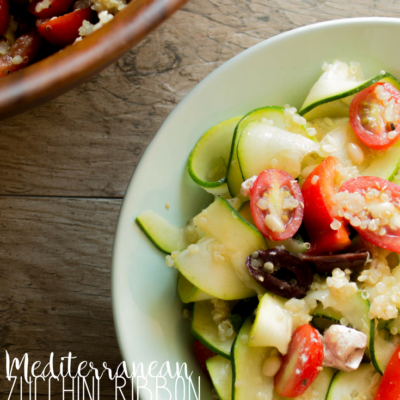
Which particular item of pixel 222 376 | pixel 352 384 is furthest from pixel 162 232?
pixel 352 384

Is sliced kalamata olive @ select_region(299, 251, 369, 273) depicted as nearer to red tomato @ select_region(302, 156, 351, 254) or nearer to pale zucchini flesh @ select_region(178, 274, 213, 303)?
red tomato @ select_region(302, 156, 351, 254)

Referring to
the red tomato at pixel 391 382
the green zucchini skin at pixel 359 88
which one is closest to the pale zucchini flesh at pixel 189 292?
the red tomato at pixel 391 382

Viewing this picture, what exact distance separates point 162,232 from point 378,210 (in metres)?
0.56

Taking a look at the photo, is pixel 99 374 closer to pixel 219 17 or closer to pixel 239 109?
pixel 239 109

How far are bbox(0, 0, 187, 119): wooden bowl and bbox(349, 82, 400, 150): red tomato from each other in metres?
0.55

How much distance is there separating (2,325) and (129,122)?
0.83 meters

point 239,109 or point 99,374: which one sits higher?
point 239,109

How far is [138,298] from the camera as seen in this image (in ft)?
3.73

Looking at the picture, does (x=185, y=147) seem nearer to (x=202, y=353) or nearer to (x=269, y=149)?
(x=269, y=149)

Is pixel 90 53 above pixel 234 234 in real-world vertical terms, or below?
above

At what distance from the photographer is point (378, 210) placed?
1.04 m

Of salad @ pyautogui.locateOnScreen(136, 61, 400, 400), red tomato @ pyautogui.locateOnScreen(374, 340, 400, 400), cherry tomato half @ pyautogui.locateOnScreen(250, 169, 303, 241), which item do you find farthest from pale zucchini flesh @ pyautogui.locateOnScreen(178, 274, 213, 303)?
red tomato @ pyautogui.locateOnScreen(374, 340, 400, 400)

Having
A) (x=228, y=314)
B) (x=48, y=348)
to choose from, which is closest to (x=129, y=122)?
(x=228, y=314)

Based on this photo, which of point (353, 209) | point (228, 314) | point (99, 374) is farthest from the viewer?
point (99, 374)
